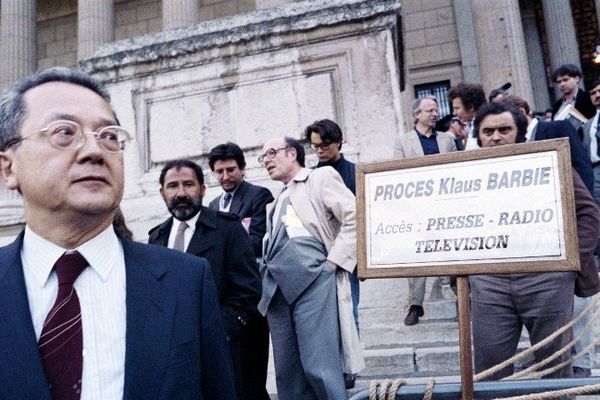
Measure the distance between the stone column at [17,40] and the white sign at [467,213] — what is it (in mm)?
23878

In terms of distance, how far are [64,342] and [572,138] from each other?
12.0 feet

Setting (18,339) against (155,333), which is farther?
(155,333)

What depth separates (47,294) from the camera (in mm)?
1475

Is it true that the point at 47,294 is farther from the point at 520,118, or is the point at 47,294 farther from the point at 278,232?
the point at 520,118

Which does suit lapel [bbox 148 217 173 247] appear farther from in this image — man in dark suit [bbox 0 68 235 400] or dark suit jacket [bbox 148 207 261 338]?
man in dark suit [bbox 0 68 235 400]

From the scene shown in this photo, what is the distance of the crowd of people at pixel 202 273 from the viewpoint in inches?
56.1

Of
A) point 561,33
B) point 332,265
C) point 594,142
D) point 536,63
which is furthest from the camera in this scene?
point 536,63

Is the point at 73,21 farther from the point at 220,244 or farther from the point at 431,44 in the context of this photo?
the point at 220,244

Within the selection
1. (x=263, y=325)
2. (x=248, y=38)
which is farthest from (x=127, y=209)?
(x=263, y=325)

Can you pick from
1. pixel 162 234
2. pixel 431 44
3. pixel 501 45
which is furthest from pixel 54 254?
pixel 431 44

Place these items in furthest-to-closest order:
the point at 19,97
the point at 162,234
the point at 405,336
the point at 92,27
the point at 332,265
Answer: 1. the point at 92,27
2. the point at 405,336
3. the point at 162,234
4. the point at 332,265
5. the point at 19,97

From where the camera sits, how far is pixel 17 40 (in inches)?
889

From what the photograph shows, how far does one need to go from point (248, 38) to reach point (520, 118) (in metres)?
3.35

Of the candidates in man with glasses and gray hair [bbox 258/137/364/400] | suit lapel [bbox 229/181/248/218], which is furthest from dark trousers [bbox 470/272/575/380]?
suit lapel [bbox 229/181/248/218]
